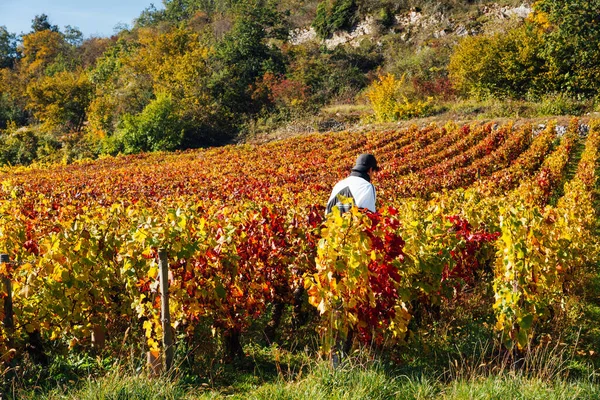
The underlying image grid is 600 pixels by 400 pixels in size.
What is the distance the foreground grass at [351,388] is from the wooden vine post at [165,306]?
0.68ft

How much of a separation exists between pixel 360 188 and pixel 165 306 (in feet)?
6.73

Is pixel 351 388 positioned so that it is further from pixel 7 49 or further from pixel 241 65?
pixel 7 49

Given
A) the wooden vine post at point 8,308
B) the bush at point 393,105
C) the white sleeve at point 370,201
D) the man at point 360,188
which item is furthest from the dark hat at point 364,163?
the bush at point 393,105

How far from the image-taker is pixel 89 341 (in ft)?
14.4

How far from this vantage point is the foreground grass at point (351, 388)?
309cm

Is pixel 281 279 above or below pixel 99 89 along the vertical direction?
below

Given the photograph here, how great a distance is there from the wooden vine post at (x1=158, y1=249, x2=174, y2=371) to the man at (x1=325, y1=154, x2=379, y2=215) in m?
1.60

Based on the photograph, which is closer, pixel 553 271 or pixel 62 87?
pixel 553 271

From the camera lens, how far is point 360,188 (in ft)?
15.3

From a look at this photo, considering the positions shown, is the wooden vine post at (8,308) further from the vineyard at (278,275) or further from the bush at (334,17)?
the bush at (334,17)

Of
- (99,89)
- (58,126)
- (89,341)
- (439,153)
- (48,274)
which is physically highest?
(99,89)

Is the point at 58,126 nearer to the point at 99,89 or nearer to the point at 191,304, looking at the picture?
the point at 99,89

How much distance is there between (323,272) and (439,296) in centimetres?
142

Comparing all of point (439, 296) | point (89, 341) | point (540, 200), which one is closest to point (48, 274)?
point (89, 341)
